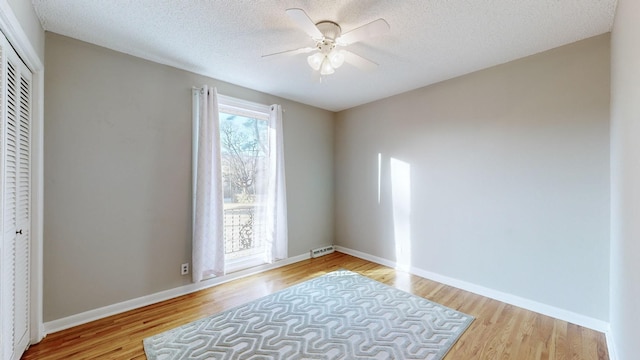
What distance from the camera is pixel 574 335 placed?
6.88 feet

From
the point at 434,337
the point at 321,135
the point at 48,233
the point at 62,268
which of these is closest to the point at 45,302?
the point at 62,268

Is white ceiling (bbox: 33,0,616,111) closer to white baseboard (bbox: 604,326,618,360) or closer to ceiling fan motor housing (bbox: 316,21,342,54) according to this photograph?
ceiling fan motor housing (bbox: 316,21,342,54)

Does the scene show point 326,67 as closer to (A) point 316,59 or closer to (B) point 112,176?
(A) point 316,59

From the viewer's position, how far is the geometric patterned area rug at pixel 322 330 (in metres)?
1.89

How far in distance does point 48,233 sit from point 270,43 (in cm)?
243

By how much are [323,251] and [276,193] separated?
139 cm

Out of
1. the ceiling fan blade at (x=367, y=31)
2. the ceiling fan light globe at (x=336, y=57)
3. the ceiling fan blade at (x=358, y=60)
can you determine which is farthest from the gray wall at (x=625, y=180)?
the ceiling fan light globe at (x=336, y=57)

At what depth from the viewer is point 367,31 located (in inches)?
72.5

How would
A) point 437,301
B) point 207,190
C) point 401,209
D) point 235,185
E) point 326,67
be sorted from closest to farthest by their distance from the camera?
point 326,67 → point 437,301 → point 207,190 → point 235,185 → point 401,209

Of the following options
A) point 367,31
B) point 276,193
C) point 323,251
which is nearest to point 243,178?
point 276,193

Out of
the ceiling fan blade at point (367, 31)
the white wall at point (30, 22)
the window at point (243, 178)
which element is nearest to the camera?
the white wall at point (30, 22)

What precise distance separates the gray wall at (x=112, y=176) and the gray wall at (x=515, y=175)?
8.60 ft

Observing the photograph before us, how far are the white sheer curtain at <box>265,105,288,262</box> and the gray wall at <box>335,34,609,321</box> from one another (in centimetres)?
147

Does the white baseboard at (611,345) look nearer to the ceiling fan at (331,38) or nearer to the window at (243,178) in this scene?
the ceiling fan at (331,38)
